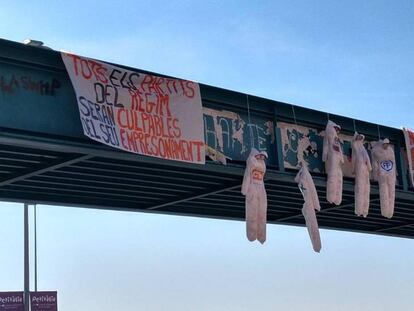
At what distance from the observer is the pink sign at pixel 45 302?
141ft

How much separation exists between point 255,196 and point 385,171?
12.2ft

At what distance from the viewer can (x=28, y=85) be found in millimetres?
11148

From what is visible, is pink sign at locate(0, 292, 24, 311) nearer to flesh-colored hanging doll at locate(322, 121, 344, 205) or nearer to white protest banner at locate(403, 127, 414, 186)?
white protest banner at locate(403, 127, 414, 186)

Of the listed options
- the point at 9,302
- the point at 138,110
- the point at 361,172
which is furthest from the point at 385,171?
the point at 9,302

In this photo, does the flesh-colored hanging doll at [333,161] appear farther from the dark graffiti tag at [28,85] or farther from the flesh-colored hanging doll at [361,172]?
the dark graffiti tag at [28,85]

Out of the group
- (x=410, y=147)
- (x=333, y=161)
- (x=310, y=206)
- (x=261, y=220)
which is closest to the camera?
(x=261, y=220)

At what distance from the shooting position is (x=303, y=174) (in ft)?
46.7

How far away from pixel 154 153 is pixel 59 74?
187 cm

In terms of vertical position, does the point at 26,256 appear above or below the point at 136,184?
above

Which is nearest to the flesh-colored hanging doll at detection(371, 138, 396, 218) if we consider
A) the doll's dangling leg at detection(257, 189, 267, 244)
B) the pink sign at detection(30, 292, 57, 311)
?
the doll's dangling leg at detection(257, 189, 267, 244)

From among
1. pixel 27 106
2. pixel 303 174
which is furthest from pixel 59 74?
pixel 303 174

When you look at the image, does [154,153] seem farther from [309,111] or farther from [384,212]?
[384,212]

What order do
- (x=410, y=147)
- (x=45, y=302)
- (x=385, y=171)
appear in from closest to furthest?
(x=385, y=171) < (x=410, y=147) < (x=45, y=302)

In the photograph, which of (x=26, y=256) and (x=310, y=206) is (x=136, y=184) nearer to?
(x=310, y=206)
